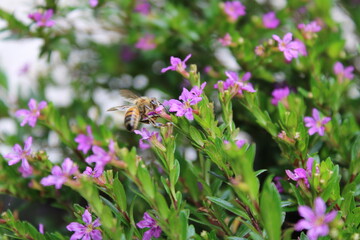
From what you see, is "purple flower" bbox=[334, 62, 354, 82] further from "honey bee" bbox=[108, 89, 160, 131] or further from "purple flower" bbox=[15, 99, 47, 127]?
"purple flower" bbox=[15, 99, 47, 127]

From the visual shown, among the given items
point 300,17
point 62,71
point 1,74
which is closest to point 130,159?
point 1,74

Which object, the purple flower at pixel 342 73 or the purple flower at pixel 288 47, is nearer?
the purple flower at pixel 288 47

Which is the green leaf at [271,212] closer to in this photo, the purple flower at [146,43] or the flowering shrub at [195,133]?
the flowering shrub at [195,133]

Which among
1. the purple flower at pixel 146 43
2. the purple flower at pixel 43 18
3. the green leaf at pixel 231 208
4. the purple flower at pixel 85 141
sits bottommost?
the purple flower at pixel 85 141

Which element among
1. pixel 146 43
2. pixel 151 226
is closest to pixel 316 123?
pixel 151 226

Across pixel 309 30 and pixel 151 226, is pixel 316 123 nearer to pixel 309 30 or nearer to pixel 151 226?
pixel 309 30

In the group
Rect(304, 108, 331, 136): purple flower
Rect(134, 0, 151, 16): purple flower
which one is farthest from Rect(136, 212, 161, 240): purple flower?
Rect(134, 0, 151, 16): purple flower

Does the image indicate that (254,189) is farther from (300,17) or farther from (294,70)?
(300,17)

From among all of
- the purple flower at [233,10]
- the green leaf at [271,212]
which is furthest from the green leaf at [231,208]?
the purple flower at [233,10]
